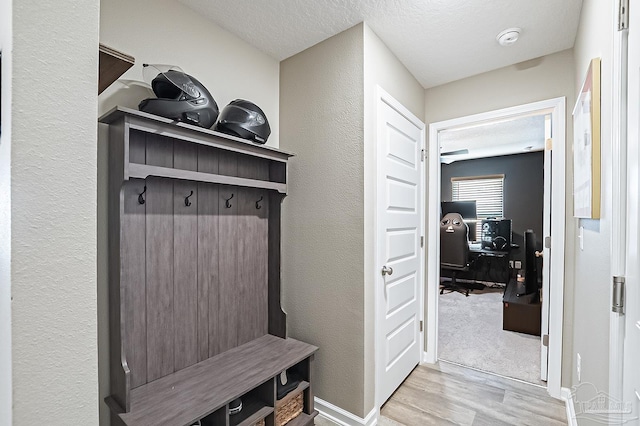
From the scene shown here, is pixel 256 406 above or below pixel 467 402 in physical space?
above

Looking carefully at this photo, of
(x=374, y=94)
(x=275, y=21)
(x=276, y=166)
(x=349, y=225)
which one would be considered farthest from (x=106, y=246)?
(x=374, y=94)

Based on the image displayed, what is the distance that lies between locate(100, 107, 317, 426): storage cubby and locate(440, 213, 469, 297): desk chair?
399 cm

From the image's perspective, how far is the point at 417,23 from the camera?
6.07 ft

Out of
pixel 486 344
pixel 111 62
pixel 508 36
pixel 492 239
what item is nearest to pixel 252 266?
pixel 111 62

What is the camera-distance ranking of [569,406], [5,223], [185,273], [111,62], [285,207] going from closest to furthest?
1. [5,223]
2. [111,62]
3. [185,273]
4. [569,406]
5. [285,207]

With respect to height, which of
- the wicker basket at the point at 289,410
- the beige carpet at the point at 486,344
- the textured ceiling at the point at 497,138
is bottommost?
the beige carpet at the point at 486,344

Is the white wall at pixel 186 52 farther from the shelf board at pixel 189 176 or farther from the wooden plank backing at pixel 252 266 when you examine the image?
the wooden plank backing at pixel 252 266

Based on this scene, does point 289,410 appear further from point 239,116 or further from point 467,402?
point 239,116

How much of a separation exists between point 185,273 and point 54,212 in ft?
3.51

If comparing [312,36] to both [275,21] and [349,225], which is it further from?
[349,225]

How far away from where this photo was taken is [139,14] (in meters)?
1.51

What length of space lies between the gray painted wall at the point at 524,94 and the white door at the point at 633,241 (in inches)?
56.1

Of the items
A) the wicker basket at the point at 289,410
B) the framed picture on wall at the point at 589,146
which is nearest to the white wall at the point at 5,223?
the wicker basket at the point at 289,410

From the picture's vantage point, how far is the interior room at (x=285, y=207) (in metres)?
0.66
